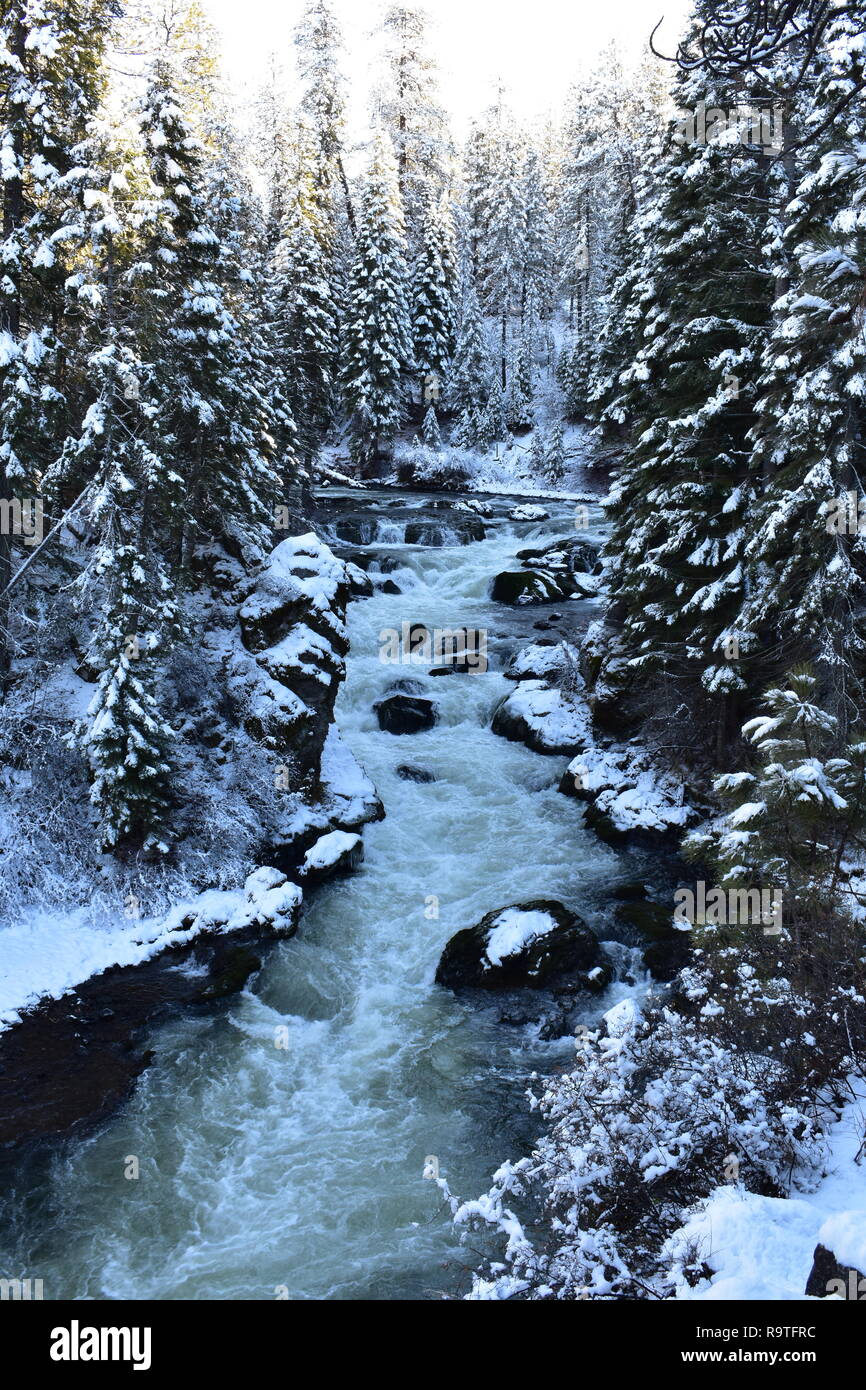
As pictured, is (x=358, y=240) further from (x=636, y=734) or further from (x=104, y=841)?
(x=104, y=841)

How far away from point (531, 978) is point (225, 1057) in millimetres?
4694

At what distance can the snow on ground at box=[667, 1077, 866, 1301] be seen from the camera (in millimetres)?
3891

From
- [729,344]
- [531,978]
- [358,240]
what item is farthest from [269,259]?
[531,978]

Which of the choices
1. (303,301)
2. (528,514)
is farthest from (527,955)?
(303,301)

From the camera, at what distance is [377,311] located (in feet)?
140

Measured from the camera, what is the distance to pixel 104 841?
13508 mm

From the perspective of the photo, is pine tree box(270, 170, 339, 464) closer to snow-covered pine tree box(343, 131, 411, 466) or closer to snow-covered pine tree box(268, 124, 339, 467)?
snow-covered pine tree box(268, 124, 339, 467)

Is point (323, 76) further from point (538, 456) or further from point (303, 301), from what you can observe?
point (538, 456)

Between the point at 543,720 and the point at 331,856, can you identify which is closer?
the point at 331,856

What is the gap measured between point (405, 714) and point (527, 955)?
9.82 meters

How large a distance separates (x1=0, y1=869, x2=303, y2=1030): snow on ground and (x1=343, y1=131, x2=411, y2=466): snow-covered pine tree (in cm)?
3572

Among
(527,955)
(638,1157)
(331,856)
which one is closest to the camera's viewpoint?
(638,1157)

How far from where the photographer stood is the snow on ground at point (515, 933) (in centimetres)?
1223

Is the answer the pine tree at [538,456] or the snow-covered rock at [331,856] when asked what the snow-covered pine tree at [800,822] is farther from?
the pine tree at [538,456]
